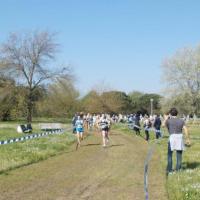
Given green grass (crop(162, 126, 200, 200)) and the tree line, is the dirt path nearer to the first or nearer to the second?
green grass (crop(162, 126, 200, 200))

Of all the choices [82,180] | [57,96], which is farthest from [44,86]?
[82,180]

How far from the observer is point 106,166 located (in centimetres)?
1714

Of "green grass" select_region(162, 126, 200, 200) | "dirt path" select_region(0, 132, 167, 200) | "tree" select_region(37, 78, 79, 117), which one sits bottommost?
"dirt path" select_region(0, 132, 167, 200)

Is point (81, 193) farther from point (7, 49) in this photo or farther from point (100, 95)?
point (100, 95)

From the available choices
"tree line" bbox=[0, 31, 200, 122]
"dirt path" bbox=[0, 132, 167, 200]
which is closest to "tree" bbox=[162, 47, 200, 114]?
"tree line" bbox=[0, 31, 200, 122]

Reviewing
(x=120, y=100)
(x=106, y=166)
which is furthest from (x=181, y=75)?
(x=106, y=166)

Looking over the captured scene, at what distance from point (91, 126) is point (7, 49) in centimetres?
2416

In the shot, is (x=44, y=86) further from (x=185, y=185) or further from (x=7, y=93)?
(x=185, y=185)

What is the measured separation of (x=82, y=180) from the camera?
45.5 ft

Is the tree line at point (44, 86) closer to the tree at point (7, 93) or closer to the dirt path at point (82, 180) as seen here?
the tree at point (7, 93)

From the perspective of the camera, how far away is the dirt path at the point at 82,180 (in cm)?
1158

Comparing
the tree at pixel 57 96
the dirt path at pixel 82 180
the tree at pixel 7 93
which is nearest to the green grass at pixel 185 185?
the dirt path at pixel 82 180

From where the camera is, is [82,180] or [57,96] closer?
[82,180]

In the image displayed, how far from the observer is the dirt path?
Result: 11.6 metres
